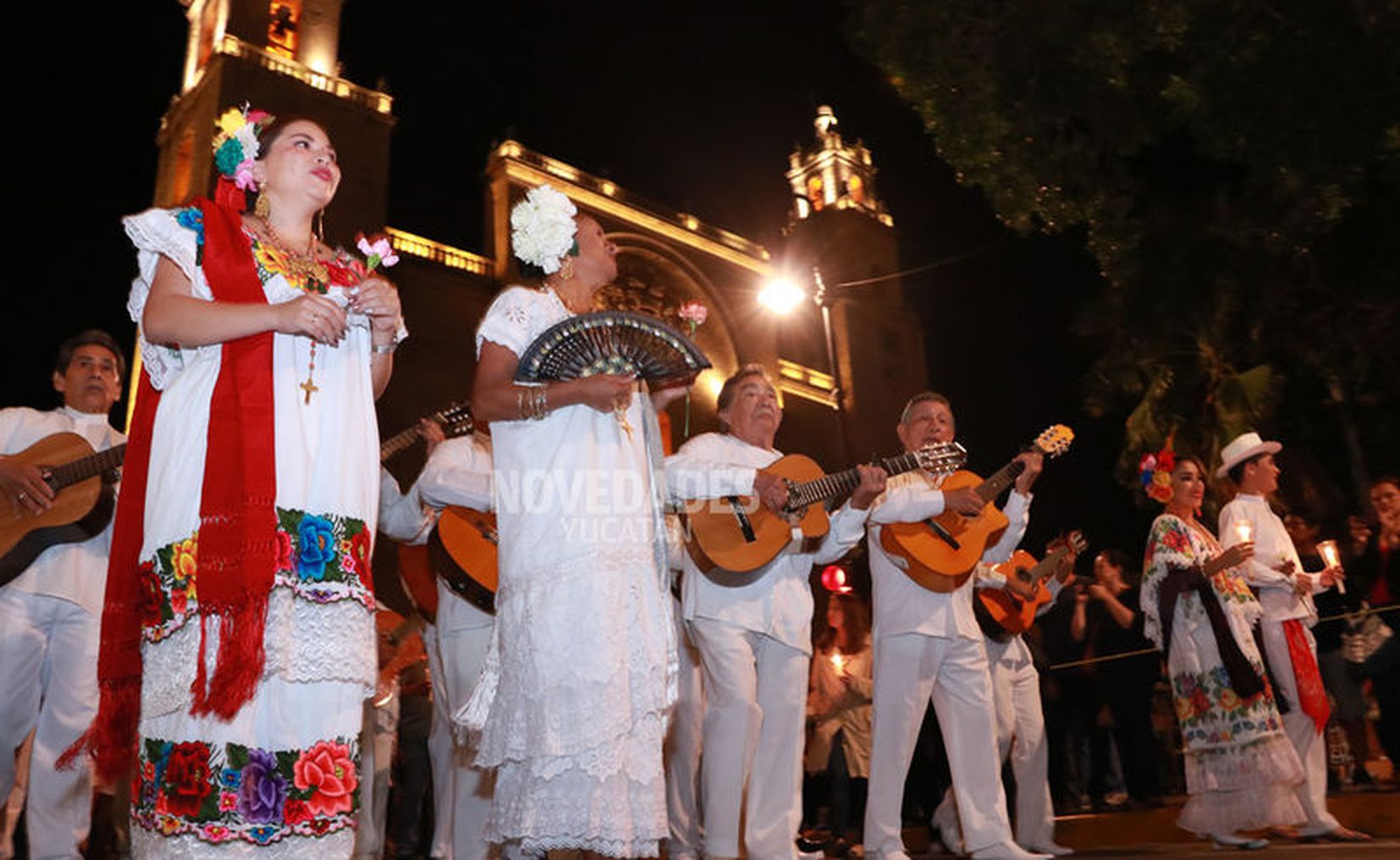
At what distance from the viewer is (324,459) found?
2.75 m

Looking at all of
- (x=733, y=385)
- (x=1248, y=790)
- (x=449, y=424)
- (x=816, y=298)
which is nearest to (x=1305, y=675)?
(x=1248, y=790)

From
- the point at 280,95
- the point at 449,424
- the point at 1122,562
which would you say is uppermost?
the point at 280,95

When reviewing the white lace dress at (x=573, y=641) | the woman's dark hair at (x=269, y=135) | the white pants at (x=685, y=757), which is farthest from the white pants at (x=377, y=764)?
the woman's dark hair at (x=269, y=135)

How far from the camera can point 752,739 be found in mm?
4914

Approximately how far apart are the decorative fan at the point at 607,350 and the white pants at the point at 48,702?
2.88 metres

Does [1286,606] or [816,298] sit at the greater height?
[816,298]

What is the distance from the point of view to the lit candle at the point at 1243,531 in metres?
6.52

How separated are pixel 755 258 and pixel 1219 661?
34191 millimetres

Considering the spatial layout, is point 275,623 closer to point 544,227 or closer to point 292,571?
point 292,571

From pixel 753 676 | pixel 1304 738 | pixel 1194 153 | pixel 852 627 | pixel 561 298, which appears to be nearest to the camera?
pixel 561 298

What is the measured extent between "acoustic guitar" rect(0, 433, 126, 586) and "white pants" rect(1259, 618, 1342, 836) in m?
6.41

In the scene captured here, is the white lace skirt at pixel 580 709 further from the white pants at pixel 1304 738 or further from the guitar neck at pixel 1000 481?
the white pants at pixel 1304 738

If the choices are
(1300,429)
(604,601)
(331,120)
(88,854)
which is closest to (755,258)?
(331,120)

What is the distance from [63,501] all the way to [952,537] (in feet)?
14.2
